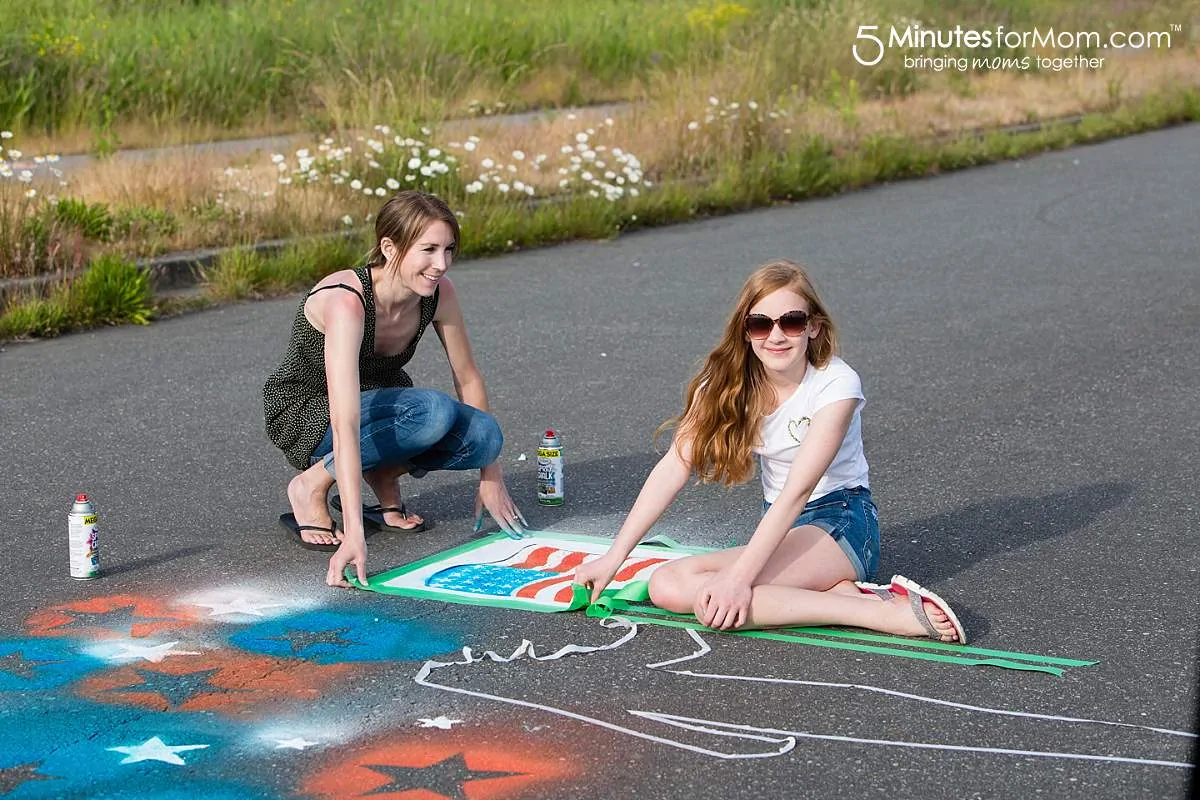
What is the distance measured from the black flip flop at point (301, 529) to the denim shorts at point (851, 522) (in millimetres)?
1432

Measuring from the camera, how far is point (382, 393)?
548 centimetres

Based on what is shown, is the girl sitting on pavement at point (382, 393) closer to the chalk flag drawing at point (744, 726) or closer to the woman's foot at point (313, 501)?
the woman's foot at point (313, 501)

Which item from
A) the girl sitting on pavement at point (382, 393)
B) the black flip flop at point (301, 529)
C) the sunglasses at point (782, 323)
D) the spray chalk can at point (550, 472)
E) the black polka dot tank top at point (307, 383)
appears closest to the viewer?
the sunglasses at point (782, 323)

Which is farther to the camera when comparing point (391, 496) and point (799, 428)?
point (391, 496)

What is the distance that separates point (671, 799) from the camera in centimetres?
351

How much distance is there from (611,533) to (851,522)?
1064mm

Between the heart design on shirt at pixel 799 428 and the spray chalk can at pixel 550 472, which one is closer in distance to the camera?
the heart design on shirt at pixel 799 428

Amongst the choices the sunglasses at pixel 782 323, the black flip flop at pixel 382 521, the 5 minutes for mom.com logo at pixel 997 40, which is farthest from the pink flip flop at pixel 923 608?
the 5 minutes for mom.com logo at pixel 997 40

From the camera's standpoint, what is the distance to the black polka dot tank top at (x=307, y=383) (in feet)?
17.9

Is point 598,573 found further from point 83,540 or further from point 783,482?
point 83,540

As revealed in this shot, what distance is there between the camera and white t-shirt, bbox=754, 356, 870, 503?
470 centimetres

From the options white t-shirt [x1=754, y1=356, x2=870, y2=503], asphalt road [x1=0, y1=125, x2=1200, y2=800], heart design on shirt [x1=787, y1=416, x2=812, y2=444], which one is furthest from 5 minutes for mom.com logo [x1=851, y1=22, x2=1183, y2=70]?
heart design on shirt [x1=787, y1=416, x2=812, y2=444]

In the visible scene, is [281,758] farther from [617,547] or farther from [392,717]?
[617,547]

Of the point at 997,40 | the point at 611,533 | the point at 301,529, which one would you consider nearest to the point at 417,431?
the point at 301,529
